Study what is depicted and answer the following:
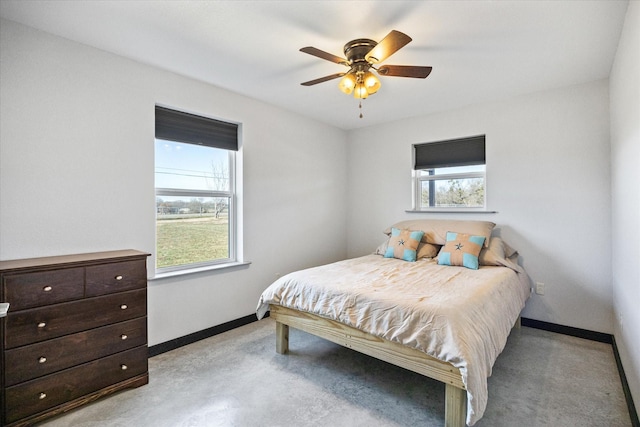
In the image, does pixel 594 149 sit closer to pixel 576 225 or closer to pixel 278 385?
pixel 576 225

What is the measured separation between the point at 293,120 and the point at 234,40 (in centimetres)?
172

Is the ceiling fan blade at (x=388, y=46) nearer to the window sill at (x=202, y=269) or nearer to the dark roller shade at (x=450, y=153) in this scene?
the dark roller shade at (x=450, y=153)

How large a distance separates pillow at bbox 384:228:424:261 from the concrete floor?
3.96ft

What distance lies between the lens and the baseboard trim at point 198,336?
265 centimetres

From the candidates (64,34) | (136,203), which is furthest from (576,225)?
(64,34)

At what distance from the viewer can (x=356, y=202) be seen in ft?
15.3

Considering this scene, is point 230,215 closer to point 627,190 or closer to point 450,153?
point 450,153

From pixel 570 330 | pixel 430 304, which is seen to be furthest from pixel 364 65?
pixel 570 330

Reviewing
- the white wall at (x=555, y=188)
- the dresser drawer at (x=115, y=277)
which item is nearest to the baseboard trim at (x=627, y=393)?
the white wall at (x=555, y=188)

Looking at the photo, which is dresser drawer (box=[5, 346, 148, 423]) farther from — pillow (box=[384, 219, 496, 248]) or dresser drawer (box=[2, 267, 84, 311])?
pillow (box=[384, 219, 496, 248])

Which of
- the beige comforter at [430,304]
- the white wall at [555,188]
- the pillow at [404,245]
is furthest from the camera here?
the pillow at [404,245]

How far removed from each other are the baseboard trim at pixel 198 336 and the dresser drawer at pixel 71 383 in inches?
18.7

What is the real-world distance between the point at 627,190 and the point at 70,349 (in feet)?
12.1

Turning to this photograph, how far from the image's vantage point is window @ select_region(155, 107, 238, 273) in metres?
2.83
